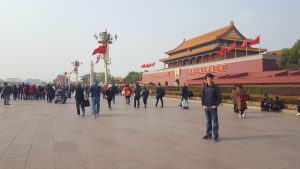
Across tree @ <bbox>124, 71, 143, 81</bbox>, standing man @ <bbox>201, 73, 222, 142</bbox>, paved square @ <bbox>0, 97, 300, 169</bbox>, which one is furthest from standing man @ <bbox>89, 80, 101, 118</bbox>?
tree @ <bbox>124, 71, 143, 81</bbox>

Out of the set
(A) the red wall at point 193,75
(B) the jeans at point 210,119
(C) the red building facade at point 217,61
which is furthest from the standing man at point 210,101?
(A) the red wall at point 193,75

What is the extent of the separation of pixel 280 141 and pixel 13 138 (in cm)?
583

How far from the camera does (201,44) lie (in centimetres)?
4019

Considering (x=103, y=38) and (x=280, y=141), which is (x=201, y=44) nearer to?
(x=103, y=38)

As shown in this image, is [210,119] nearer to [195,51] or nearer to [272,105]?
[272,105]

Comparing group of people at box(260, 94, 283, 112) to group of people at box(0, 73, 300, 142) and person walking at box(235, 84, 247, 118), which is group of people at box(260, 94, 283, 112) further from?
person walking at box(235, 84, 247, 118)

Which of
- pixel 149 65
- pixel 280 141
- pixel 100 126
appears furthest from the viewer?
pixel 149 65

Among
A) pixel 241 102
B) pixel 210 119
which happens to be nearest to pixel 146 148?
pixel 210 119

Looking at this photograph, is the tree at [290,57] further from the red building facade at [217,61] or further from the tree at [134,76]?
the tree at [134,76]

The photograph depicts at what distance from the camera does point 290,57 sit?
28781 mm

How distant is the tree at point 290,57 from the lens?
2875cm

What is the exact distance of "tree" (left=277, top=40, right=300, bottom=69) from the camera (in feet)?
94.3

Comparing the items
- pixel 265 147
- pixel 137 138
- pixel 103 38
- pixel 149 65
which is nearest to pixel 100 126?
pixel 137 138

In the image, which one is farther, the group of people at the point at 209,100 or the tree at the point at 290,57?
the tree at the point at 290,57
